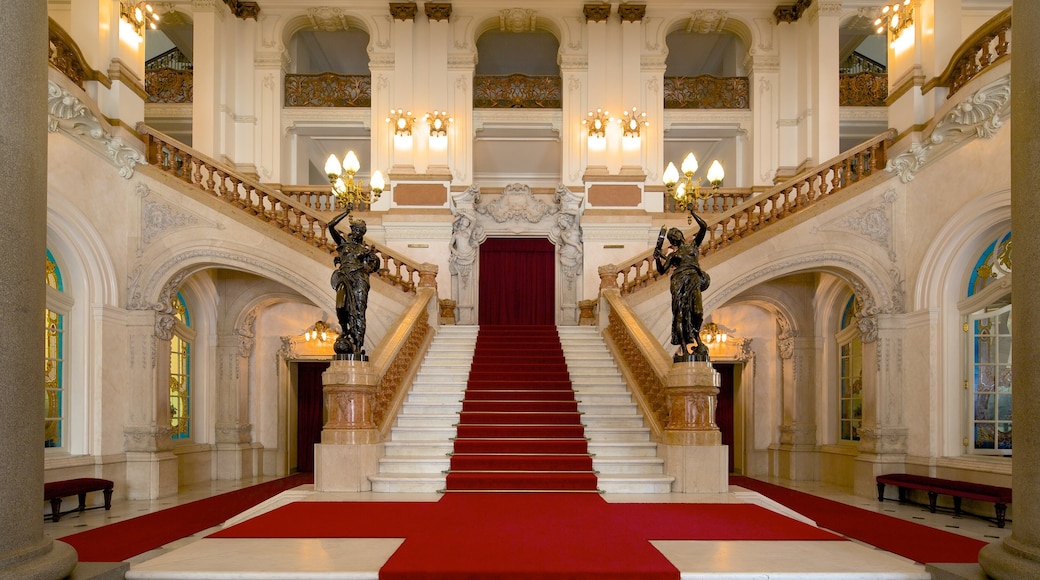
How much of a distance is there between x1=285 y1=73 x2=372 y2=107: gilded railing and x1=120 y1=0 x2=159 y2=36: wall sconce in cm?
423

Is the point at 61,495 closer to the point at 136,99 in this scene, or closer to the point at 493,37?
the point at 136,99

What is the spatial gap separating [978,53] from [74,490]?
1135 centimetres

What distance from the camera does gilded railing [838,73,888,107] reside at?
16109 mm

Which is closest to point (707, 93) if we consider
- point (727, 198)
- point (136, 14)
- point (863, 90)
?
point (727, 198)

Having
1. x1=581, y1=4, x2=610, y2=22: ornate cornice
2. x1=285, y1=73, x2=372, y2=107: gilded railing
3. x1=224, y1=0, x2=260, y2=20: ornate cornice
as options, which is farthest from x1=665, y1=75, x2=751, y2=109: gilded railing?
x1=224, y1=0, x2=260, y2=20: ornate cornice

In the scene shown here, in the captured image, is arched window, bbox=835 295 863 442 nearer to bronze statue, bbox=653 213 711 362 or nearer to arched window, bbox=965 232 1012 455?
arched window, bbox=965 232 1012 455

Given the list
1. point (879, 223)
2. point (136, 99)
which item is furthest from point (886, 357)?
point (136, 99)

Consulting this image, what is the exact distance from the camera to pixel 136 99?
1109 centimetres

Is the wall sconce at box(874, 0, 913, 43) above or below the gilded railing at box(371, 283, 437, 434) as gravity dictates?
above

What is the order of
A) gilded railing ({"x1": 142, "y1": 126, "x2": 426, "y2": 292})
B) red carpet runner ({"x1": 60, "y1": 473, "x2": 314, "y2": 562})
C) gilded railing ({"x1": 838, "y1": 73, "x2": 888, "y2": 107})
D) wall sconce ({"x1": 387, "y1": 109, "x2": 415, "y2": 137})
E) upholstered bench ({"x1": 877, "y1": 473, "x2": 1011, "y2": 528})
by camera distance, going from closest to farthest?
red carpet runner ({"x1": 60, "y1": 473, "x2": 314, "y2": 562})
upholstered bench ({"x1": 877, "y1": 473, "x2": 1011, "y2": 528})
gilded railing ({"x1": 142, "y1": 126, "x2": 426, "y2": 292})
wall sconce ({"x1": 387, "y1": 109, "x2": 415, "y2": 137})
gilded railing ({"x1": 838, "y1": 73, "x2": 888, "y2": 107})

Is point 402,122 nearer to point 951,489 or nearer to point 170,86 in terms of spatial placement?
point 170,86

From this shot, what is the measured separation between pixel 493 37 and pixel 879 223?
10198mm

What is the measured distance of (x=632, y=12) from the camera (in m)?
15.5

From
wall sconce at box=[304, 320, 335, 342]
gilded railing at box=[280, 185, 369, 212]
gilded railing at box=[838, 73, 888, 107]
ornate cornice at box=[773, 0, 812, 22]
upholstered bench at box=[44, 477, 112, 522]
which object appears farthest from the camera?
gilded railing at box=[838, 73, 888, 107]
